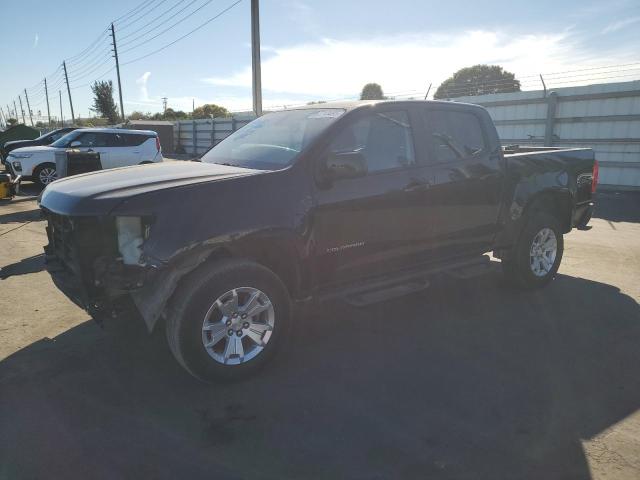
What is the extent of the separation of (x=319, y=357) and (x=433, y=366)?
86 cm

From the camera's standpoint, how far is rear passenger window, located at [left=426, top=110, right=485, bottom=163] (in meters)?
4.41

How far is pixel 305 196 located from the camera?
11.5 feet

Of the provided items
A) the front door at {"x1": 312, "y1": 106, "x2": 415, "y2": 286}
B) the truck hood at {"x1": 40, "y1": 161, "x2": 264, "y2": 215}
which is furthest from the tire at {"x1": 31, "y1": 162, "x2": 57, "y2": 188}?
the front door at {"x1": 312, "y1": 106, "x2": 415, "y2": 286}

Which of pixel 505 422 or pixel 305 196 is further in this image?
pixel 305 196

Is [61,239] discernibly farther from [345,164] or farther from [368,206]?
[368,206]

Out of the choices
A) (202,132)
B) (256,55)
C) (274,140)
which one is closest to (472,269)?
(274,140)

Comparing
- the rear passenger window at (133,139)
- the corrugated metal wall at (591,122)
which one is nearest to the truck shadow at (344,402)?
the corrugated metal wall at (591,122)

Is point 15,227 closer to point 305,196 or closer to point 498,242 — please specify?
point 305,196

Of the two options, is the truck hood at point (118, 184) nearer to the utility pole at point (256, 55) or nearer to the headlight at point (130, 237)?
the headlight at point (130, 237)

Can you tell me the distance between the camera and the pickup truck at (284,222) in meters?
3.07

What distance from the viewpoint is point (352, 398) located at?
3.17 meters

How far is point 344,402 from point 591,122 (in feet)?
40.5

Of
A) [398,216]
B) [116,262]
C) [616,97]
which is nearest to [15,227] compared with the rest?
[116,262]

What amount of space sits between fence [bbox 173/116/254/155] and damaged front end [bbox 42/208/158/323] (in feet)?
69.2
